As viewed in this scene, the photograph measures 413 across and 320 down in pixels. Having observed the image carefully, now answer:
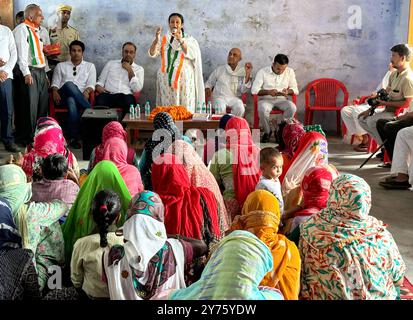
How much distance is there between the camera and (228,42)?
805cm

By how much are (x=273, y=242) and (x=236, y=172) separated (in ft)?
4.88

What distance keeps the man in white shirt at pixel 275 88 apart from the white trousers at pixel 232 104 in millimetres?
218

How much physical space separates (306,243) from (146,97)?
5.75 meters

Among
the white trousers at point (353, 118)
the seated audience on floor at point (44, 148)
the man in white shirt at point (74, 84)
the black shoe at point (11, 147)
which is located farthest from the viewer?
the man in white shirt at point (74, 84)

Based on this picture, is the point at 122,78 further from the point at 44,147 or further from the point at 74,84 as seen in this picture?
the point at 44,147

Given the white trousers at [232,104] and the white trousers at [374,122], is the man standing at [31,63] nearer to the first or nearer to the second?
the white trousers at [232,104]

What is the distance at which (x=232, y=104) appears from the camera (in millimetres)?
7727

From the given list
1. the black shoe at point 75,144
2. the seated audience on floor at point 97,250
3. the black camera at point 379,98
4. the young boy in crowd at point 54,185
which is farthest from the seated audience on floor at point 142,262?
the black shoe at point 75,144

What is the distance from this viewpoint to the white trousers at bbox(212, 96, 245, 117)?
7660mm

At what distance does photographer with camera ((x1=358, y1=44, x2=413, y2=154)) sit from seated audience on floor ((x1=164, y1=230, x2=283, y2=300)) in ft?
16.0

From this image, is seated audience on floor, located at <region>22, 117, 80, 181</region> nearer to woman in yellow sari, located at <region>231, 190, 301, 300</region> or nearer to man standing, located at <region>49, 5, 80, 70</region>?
woman in yellow sari, located at <region>231, 190, 301, 300</region>

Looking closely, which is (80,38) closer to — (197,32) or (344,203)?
(197,32)

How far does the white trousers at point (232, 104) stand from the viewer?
7660mm

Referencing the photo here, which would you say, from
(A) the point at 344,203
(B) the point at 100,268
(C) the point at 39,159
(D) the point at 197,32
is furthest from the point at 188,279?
(D) the point at 197,32
